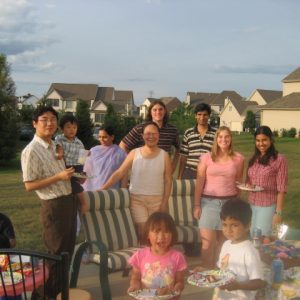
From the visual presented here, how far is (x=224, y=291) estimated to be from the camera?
351cm

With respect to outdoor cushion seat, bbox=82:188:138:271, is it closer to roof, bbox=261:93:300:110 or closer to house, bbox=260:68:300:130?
house, bbox=260:68:300:130

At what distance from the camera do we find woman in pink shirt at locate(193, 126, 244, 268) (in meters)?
5.38

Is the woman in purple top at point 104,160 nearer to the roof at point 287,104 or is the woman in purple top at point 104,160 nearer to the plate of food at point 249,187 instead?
the plate of food at point 249,187

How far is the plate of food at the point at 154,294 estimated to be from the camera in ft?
11.1

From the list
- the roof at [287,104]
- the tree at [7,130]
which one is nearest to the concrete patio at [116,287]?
the tree at [7,130]

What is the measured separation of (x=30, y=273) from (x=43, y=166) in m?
0.92

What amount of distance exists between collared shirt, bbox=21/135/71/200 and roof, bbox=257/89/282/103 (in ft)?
242

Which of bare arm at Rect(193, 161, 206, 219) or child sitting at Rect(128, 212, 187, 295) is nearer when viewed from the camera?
child sitting at Rect(128, 212, 187, 295)

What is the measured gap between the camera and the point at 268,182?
18.0 feet

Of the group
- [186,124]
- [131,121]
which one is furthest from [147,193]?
[186,124]

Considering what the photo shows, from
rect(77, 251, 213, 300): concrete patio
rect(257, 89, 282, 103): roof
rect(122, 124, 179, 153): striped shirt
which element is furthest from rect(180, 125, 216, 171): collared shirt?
rect(257, 89, 282, 103): roof

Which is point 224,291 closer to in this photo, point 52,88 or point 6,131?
point 6,131

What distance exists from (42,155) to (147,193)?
5.21 ft

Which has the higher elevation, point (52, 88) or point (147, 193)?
point (52, 88)
